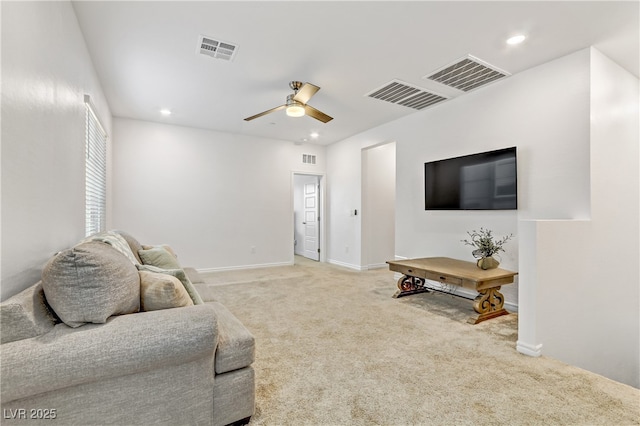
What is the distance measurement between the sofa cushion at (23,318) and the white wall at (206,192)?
4142mm

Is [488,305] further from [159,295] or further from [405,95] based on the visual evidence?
[159,295]

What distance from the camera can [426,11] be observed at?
230 centimetres

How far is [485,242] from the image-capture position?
3338 millimetres

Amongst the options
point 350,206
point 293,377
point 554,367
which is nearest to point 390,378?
point 293,377

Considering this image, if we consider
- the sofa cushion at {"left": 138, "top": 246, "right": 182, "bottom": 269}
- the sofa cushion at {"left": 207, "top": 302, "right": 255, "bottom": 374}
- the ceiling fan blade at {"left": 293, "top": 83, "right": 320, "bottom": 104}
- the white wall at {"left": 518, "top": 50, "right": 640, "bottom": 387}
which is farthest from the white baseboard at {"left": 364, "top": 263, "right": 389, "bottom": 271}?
the sofa cushion at {"left": 207, "top": 302, "right": 255, "bottom": 374}

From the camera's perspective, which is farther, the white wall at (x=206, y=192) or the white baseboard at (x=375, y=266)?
the white baseboard at (x=375, y=266)

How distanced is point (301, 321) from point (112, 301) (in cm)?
200

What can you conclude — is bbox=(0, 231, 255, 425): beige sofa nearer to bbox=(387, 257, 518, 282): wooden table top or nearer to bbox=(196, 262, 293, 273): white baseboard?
bbox=(387, 257, 518, 282): wooden table top

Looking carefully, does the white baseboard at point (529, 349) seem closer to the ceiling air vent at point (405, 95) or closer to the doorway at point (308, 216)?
the ceiling air vent at point (405, 95)

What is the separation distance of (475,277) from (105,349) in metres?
2.92

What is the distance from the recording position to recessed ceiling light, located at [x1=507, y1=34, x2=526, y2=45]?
103 inches

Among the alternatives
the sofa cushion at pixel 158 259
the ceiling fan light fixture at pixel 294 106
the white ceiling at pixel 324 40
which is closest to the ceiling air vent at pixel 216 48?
the white ceiling at pixel 324 40

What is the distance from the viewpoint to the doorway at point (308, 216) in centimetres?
694

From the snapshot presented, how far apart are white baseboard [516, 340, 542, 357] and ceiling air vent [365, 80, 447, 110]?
2.91 metres
